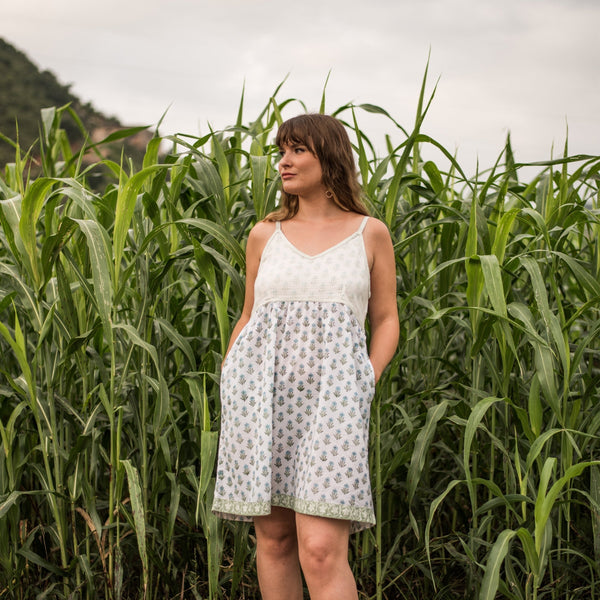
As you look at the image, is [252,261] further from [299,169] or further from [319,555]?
[319,555]

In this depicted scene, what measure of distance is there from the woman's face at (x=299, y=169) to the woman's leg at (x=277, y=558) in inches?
28.5

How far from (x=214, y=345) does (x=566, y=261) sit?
0.90m

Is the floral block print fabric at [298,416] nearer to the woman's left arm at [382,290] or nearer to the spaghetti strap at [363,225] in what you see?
the woman's left arm at [382,290]

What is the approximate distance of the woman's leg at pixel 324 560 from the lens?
1392 millimetres

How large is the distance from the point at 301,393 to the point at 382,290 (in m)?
0.30

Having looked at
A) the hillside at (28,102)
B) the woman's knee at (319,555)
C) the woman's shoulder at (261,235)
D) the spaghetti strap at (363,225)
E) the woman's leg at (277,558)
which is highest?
the hillside at (28,102)

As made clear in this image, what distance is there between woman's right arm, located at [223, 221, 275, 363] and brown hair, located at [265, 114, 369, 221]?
1.6 inches

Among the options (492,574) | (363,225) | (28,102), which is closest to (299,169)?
(363,225)

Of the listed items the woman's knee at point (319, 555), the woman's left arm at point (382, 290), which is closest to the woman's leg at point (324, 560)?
the woman's knee at point (319, 555)

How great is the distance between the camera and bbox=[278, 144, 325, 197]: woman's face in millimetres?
1557

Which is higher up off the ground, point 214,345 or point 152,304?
point 152,304

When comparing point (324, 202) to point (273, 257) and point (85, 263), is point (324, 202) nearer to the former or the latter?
point (273, 257)

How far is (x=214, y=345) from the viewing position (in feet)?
6.00

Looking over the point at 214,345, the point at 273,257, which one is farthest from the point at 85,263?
the point at 273,257
